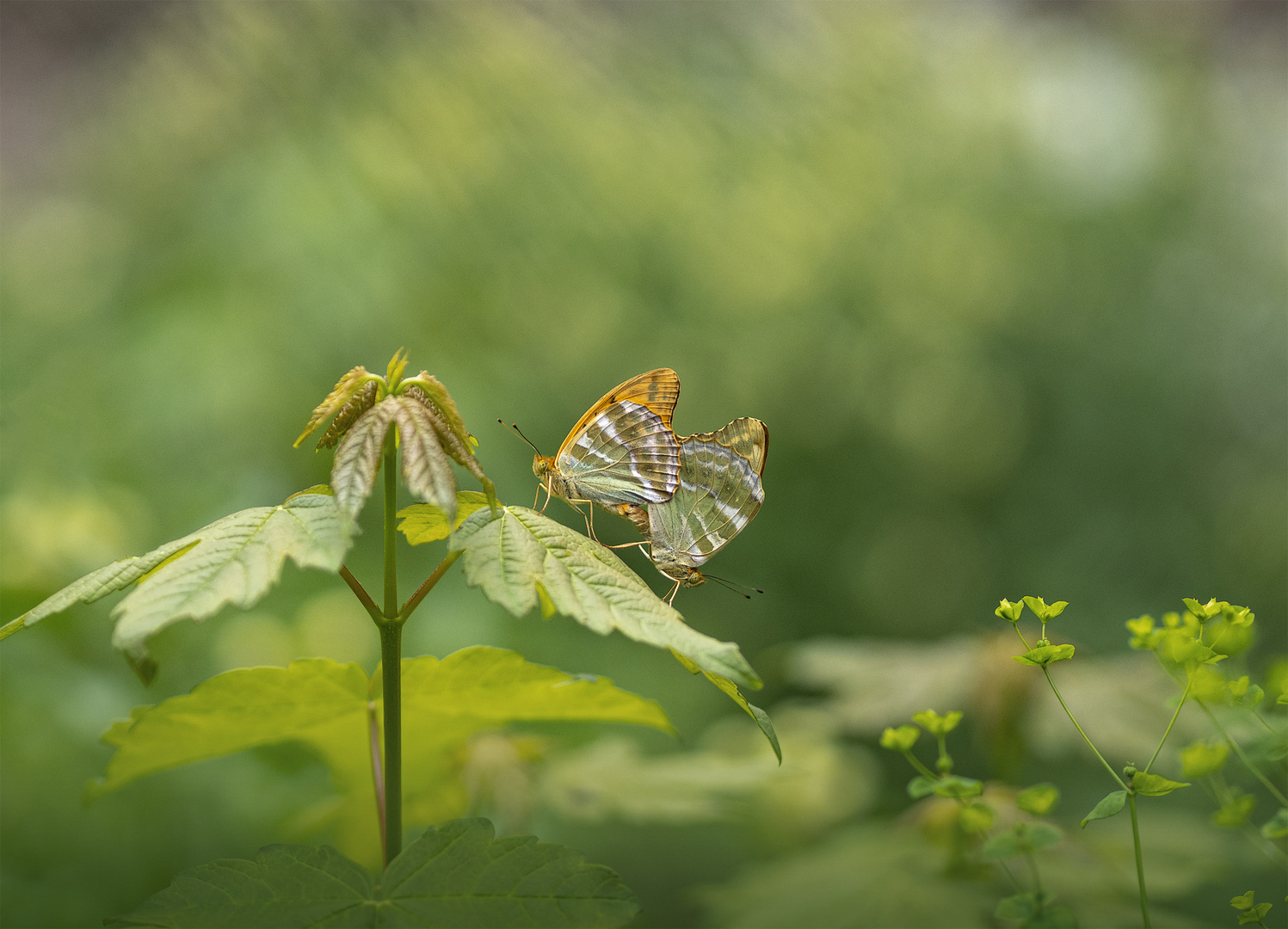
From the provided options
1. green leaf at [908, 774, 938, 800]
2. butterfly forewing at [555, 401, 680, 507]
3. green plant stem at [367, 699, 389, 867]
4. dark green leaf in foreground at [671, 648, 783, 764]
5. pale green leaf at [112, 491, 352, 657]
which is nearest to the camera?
pale green leaf at [112, 491, 352, 657]

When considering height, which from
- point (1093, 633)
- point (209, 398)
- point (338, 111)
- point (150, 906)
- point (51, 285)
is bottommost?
point (150, 906)

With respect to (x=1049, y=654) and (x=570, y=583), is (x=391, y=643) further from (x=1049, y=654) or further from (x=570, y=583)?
(x=1049, y=654)

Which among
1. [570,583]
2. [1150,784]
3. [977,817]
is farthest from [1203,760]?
[570,583]

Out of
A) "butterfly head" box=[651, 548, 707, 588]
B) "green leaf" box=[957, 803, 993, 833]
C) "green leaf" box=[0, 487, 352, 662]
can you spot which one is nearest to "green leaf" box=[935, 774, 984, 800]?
"green leaf" box=[957, 803, 993, 833]

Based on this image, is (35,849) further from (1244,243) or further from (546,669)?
(1244,243)

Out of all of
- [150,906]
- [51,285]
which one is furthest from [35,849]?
[51,285]

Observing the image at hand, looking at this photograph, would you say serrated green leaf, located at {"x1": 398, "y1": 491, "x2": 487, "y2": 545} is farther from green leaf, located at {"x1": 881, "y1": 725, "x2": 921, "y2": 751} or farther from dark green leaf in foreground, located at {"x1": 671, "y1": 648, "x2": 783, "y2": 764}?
green leaf, located at {"x1": 881, "y1": 725, "x2": 921, "y2": 751}

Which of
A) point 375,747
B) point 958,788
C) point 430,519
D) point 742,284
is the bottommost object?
point 958,788
